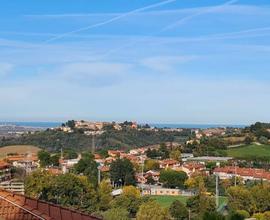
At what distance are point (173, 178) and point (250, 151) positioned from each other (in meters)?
15.9

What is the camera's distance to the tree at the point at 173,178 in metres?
36.4

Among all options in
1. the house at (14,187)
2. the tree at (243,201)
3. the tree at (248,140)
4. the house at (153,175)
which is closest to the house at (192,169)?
the house at (153,175)

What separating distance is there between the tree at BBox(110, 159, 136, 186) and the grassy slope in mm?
15230

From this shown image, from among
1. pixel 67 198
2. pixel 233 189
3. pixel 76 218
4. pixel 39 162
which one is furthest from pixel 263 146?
pixel 76 218

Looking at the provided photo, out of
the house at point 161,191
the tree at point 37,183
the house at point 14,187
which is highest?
the house at point 14,187

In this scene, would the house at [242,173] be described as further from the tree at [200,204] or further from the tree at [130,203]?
the tree at [130,203]

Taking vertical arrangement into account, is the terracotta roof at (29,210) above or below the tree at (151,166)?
above

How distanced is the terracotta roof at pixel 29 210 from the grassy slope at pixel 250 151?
45.5 m

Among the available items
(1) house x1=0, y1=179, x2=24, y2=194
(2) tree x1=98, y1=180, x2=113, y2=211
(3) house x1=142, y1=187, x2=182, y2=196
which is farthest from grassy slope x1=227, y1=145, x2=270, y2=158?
(1) house x1=0, y1=179, x2=24, y2=194

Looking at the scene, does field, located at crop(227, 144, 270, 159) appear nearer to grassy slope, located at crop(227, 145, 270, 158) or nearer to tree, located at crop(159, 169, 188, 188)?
grassy slope, located at crop(227, 145, 270, 158)

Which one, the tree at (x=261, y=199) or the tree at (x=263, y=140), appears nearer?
the tree at (x=261, y=199)

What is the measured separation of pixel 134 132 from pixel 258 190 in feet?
181

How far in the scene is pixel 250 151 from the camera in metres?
50.4

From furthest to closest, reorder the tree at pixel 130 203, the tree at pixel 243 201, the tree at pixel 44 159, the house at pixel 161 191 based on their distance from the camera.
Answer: the tree at pixel 44 159, the house at pixel 161 191, the tree at pixel 243 201, the tree at pixel 130 203
